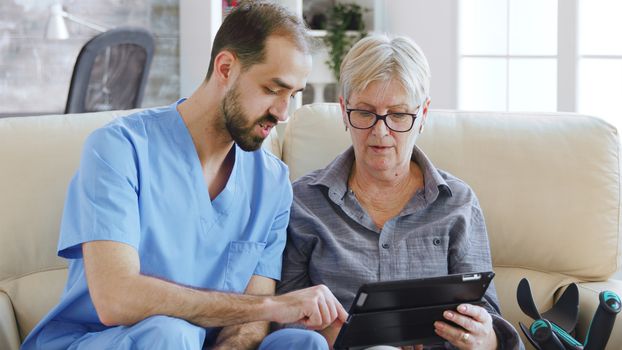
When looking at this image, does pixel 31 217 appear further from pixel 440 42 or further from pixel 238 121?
pixel 440 42

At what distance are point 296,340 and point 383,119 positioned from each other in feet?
1.64

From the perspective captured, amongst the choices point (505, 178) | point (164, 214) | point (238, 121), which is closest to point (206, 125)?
point (238, 121)

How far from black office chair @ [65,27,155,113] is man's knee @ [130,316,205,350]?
7.32 feet

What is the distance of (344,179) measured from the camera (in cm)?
189

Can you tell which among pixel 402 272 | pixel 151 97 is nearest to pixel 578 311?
pixel 402 272

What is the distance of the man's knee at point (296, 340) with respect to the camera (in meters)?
1.55

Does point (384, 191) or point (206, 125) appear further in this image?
point (384, 191)

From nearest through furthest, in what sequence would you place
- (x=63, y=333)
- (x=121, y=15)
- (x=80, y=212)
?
(x=80, y=212) < (x=63, y=333) < (x=121, y=15)

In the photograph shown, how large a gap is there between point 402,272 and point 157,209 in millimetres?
510

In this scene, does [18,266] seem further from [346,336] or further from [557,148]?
[557,148]

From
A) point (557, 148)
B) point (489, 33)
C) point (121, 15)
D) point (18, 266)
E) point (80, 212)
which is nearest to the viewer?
point (80, 212)

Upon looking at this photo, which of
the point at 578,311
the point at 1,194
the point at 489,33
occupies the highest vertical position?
the point at 489,33

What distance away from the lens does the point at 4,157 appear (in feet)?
6.33

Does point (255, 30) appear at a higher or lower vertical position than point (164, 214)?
higher
